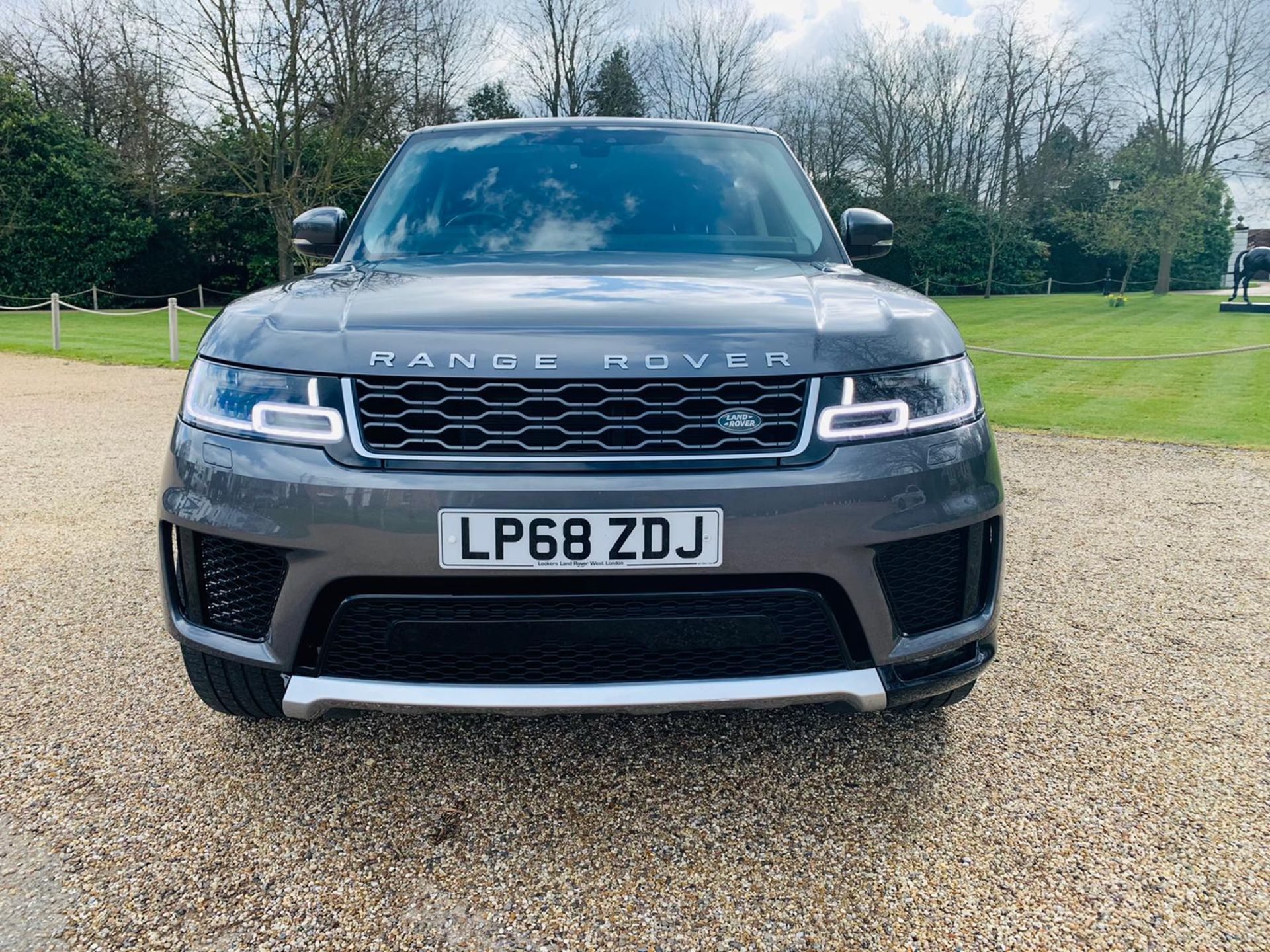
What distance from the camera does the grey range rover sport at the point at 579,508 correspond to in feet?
6.16

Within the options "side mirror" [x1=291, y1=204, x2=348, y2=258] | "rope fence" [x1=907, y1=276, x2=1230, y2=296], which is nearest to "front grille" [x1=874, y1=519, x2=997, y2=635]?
"side mirror" [x1=291, y1=204, x2=348, y2=258]

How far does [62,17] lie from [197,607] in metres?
40.1

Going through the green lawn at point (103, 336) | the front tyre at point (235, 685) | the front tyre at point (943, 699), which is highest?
the front tyre at point (235, 685)

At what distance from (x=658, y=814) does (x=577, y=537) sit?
0.78 m

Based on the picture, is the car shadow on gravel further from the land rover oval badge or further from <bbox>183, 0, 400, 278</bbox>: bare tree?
<bbox>183, 0, 400, 278</bbox>: bare tree

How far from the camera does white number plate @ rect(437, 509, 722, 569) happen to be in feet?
6.08

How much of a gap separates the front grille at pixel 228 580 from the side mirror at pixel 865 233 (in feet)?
7.44

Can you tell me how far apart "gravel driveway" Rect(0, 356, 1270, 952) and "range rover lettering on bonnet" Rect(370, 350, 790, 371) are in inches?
41.7

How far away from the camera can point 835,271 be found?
109 inches

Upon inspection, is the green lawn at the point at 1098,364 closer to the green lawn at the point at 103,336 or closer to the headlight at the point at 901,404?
the green lawn at the point at 103,336

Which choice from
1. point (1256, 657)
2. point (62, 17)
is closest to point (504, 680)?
point (1256, 657)

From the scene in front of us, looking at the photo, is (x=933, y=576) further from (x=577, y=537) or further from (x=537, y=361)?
(x=537, y=361)

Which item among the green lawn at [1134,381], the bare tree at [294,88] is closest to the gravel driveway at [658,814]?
the green lawn at [1134,381]

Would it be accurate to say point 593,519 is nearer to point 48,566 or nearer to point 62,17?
point 48,566
